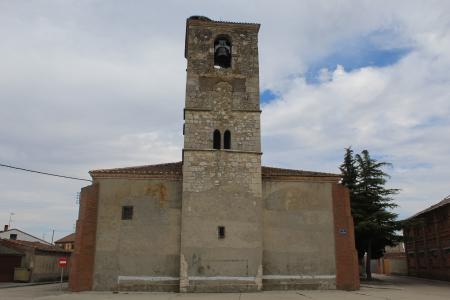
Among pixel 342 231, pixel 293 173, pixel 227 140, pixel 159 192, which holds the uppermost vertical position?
pixel 227 140

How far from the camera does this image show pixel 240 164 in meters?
23.2

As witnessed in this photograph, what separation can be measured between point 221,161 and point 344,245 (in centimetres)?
808

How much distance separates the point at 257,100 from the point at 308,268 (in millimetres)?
9630

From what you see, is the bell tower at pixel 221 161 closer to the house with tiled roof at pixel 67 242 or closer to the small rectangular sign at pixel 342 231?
the small rectangular sign at pixel 342 231

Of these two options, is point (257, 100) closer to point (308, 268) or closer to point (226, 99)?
point (226, 99)

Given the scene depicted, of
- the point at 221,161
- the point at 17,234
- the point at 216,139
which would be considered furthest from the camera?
the point at 17,234

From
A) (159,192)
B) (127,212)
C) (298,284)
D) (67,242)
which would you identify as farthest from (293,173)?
(67,242)

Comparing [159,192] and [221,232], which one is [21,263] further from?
[221,232]

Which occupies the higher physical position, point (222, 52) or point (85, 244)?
point (222, 52)

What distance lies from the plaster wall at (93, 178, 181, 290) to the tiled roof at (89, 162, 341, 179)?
0.40 m

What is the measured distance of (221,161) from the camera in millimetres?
23109

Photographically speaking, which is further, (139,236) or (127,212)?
(127,212)

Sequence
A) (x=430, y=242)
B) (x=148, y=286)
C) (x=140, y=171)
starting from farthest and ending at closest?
(x=430, y=242) < (x=140, y=171) < (x=148, y=286)

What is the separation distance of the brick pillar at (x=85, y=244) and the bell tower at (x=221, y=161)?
4.70 meters
